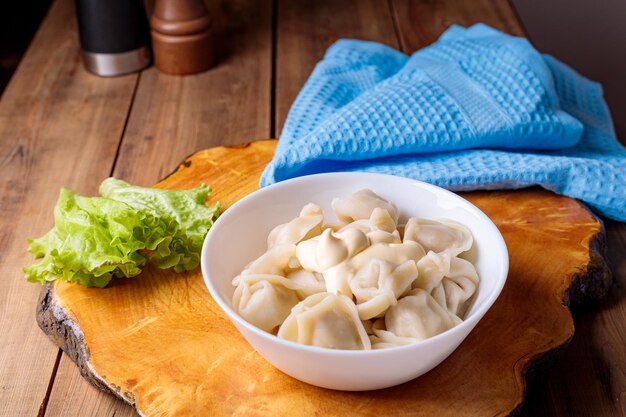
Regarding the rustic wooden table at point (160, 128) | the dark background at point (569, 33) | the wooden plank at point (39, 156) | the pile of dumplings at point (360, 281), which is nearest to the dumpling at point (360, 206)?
the pile of dumplings at point (360, 281)

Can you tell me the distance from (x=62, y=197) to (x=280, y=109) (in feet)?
2.21

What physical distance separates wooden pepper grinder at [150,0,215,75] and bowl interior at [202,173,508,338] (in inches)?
33.2

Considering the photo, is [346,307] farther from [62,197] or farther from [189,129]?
[189,129]

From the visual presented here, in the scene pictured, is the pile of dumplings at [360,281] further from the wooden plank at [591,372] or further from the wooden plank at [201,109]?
the wooden plank at [201,109]

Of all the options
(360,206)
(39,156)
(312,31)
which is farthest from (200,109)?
(360,206)

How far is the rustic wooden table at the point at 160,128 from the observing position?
106cm

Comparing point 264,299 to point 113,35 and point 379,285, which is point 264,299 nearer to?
point 379,285

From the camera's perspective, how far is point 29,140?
167 cm

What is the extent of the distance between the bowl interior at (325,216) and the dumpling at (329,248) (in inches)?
4.5

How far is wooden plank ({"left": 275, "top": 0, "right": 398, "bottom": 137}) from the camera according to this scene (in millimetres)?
1906

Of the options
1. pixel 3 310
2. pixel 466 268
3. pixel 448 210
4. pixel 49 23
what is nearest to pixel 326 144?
pixel 448 210

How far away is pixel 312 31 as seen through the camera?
2.14 metres

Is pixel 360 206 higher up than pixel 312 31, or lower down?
higher up

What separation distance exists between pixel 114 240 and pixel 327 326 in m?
0.36
